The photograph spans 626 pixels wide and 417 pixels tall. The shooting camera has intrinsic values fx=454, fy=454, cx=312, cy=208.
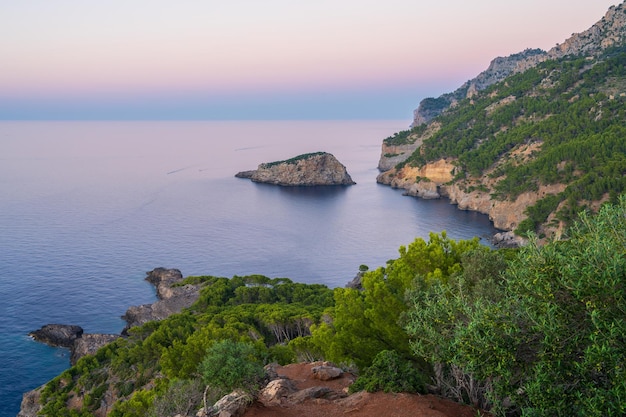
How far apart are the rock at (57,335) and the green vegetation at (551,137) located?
62643 millimetres

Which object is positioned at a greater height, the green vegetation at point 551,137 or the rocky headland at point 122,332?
the green vegetation at point 551,137

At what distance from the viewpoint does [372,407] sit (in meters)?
14.1

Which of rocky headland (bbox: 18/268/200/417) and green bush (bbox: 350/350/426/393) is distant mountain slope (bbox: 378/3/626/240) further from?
green bush (bbox: 350/350/426/393)

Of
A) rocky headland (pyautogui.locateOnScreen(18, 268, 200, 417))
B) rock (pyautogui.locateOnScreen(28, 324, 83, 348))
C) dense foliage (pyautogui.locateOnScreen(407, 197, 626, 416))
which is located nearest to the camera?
dense foliage (pyautogui.locateOnScreen(407, 197, 626, 416))

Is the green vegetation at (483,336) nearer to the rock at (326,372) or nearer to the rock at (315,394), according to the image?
the rock at (326,372)

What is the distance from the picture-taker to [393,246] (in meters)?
78.8

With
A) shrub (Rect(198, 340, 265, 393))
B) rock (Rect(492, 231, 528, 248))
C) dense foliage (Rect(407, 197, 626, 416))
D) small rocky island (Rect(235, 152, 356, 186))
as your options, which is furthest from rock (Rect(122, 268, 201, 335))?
small rocky island (Rect(235, 152, 356, 186))

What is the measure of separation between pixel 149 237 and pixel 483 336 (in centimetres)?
8008

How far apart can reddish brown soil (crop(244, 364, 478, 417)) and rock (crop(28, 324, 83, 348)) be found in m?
41.2

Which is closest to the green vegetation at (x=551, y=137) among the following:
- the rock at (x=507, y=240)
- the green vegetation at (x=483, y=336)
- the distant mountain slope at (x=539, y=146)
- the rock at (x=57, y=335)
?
the distant mountain slope at (x=539, y=146)

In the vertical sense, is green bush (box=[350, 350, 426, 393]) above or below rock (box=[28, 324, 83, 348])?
above

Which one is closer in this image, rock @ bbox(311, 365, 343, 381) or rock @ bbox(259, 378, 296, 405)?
rock @ bbox(259, 378, 296, 405)

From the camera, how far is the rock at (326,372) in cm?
1873

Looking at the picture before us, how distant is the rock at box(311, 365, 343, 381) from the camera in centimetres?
1873
